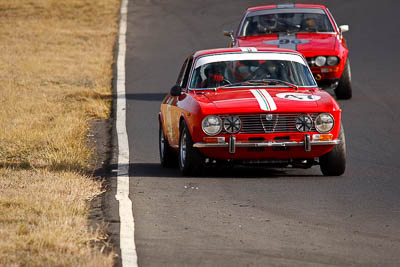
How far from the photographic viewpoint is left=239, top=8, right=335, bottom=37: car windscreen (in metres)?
→ 19.6

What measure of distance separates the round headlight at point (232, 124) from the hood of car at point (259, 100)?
0.27 feet

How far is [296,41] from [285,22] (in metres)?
1.09

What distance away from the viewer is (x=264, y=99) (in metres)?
11.6

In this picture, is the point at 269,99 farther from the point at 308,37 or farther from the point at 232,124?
the point at 308,37

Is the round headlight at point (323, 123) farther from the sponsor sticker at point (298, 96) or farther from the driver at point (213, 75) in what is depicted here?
the driver at point (213, 75)

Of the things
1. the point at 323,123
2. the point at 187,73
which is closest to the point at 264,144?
the point at 323,123

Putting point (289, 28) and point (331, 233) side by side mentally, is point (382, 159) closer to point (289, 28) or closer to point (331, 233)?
point (331, 233)

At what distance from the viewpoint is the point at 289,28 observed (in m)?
19.6

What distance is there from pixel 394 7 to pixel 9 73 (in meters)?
13.3

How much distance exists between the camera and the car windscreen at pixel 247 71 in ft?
41.5

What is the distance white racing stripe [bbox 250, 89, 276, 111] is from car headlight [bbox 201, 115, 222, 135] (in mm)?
496

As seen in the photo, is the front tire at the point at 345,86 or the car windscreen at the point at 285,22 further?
the car windscreen at the point at 285,22

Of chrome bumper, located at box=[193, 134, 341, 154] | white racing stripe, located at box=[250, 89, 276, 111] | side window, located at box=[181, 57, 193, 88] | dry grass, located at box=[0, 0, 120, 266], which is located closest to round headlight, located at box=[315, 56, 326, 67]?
dry grass, located at box=[0, 0, 120, 266]

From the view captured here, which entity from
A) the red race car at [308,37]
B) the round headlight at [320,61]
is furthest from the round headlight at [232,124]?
the round headlight at [320,61]
